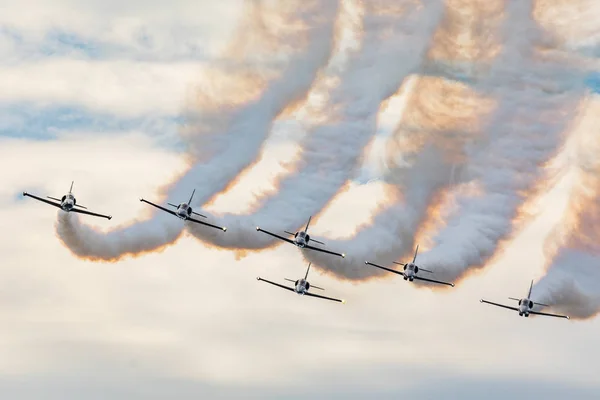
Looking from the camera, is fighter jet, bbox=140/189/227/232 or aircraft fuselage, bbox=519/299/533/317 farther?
aircraft fuselage, bbox=519/299/533/317

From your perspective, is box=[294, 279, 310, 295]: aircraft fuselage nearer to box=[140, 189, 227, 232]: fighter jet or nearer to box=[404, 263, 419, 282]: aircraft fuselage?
box=[404, 263, 419, 282]: aircraft fuselage

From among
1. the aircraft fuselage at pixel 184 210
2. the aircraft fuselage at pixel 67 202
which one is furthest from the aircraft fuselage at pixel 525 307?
the aircraft fuselage at pixel 67 202

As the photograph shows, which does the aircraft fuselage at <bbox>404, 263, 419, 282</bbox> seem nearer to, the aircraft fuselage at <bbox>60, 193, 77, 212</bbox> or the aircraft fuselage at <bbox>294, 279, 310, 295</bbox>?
the aircraft fuselage at <bbox>294, 279, 310, 295</bbox>

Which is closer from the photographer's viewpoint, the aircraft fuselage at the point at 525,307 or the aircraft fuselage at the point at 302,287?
the aircraft fuselage at the point at 525,307

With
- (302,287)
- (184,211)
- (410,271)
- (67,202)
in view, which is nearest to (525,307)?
(410,271)

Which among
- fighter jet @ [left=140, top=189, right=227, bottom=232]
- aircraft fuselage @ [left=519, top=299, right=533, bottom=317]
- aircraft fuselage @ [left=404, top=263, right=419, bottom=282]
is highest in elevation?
aircraft fuselage @ [left=519, top=299, right=533, bottom=317]

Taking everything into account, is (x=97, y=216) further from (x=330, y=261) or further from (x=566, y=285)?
(x=566, y=285)

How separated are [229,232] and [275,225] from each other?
3.12 m

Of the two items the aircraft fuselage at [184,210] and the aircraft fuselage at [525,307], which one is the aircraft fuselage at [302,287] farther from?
the aircraft fuselage at [525,307]

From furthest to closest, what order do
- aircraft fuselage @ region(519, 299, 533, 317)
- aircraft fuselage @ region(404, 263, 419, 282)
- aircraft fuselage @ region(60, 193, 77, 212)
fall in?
aircraft fuselage @ region(519, 299, 533, 317) → aircraft fuselage @ region(404, 263, 419, 282) → aircraft fuselage @ region(60, 193, 77, 212)

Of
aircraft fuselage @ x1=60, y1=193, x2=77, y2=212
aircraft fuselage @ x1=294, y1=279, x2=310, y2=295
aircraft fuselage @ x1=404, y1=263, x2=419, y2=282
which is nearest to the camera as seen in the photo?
aircraft fuselage @ x1=60, y1=193, x2=77, y2=212

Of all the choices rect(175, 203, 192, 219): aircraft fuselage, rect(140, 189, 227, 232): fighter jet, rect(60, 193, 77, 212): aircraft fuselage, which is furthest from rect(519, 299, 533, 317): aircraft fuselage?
rect(60, 193, 77, 212): aircraft fuselage

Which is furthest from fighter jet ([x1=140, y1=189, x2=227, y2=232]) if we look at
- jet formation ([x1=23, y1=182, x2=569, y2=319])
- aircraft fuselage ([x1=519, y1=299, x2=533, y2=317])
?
aircraft fuselage ([x1=519, y1=299, x2=533, y2=317])

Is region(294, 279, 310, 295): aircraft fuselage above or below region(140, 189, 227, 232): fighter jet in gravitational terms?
above
